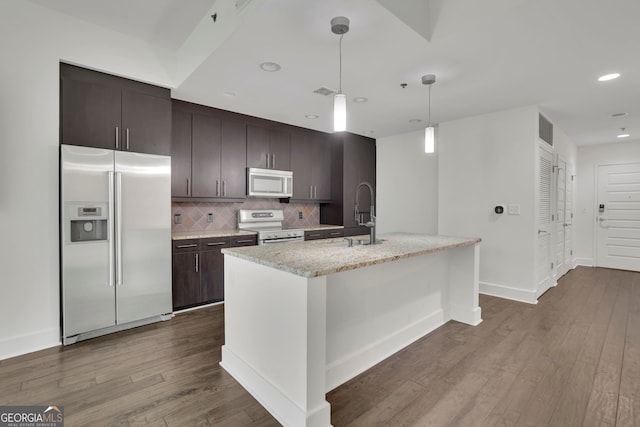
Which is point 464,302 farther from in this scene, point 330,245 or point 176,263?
point 176,263

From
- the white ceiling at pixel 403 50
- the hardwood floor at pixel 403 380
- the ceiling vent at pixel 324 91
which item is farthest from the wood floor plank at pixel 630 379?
the ceiling vent at pixel 324 91

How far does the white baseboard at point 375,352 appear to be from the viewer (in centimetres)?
210

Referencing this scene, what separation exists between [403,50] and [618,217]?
622 centimetres

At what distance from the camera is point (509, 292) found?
4.03 metres

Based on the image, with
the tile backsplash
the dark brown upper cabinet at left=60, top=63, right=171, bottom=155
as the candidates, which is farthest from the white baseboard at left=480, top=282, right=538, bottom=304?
the dark brown upper cabinet at left=60, top=63, right=171, bottom=155

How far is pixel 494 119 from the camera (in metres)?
4.08

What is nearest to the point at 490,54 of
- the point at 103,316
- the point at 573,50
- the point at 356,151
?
the point at 573,50

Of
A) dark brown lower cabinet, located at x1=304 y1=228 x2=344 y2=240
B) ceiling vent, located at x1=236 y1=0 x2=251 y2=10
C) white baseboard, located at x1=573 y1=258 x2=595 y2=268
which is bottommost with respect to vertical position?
white baseboard, located at x1=573 y1=258 x2=595 y2=268

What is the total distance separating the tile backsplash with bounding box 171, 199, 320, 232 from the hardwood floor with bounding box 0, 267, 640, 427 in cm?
135

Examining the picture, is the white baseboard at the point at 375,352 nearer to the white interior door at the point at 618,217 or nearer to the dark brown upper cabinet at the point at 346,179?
the dark brown upper cabinet at the point at 346,179

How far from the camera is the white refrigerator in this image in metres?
2.67

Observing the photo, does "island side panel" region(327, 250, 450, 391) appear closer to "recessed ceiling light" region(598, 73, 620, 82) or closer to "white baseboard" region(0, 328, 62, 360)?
"recessed ceiling light" region(598, 73, 620, 82)

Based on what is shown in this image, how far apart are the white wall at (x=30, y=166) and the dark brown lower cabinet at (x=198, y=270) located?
1.04 m

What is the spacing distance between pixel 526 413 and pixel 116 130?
3916mm
